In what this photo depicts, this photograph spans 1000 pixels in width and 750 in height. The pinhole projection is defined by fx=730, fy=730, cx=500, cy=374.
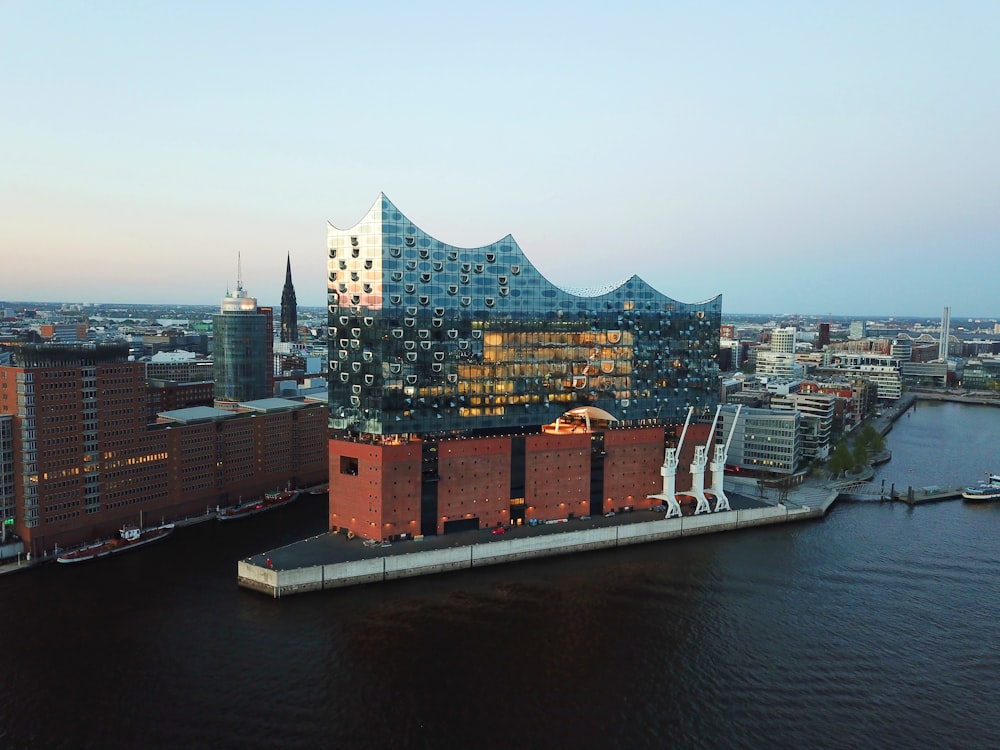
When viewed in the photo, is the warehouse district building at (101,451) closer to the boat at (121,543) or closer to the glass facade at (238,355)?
the boat at (121,543)

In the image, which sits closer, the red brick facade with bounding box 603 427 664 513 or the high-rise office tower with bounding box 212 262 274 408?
the red brick facade with bounding box 603 427 664 513

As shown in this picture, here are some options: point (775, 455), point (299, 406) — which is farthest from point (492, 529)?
point (775, 455)

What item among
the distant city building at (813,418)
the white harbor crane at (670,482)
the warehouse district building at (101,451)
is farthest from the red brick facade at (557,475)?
the distant city building at (813,418)

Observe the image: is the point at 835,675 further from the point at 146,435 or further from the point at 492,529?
the point at 146,435

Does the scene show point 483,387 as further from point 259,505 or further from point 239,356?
point 239,356

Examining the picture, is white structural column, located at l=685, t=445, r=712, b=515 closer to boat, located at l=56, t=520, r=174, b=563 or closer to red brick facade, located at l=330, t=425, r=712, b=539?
red brick facade, located at l=330, t=425, r=712, b=539

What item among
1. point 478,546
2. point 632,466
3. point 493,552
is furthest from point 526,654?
point 632,466

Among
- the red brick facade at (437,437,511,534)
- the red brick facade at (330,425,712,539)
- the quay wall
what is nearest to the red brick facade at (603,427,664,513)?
the red brick facade at (330,425,712,539)
